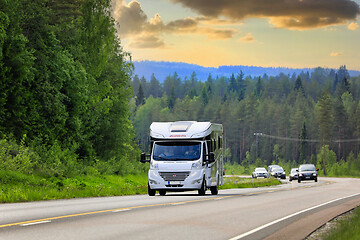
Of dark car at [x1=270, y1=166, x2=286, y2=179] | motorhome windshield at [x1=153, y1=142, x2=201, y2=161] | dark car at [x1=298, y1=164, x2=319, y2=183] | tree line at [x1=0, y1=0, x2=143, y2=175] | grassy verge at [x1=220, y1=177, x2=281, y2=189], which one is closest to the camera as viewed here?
motorhome windshield at [x1=153, y1=142, x2=201, y2=161]

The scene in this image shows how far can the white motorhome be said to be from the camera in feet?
89.0

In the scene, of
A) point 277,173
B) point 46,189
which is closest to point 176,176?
point 46,189

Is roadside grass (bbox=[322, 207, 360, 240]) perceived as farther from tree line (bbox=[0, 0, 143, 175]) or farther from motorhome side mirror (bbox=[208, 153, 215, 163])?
tree line (bbox=[0, 0, 143, 175])

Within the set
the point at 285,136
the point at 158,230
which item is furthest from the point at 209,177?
the point at 285,136

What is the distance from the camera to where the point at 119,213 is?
16.6m

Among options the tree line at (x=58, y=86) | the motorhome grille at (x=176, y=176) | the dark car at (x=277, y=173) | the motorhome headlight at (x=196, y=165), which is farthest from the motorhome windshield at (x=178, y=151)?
the dark car at (x=277, y=173)

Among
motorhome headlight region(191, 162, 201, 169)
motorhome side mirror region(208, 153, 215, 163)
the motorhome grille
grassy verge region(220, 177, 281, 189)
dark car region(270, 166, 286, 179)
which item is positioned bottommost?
dark car region(270, 166, 286, 179)

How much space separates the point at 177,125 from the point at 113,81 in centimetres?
2835

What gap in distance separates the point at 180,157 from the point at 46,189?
571 centimetres

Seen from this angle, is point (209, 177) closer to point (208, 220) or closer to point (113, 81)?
point (208, 220)

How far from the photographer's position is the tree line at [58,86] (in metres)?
36.5

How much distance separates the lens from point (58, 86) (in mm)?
40156

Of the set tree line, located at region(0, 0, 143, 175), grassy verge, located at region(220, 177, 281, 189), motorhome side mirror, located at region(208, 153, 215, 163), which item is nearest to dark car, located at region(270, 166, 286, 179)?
grassy verge, located at region(220, 177, 281, 189)

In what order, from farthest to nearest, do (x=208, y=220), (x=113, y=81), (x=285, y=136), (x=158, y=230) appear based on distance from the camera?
(x=285, y=136), (x=113, y=81), (x=208, y=220), (x=158, y=230)
